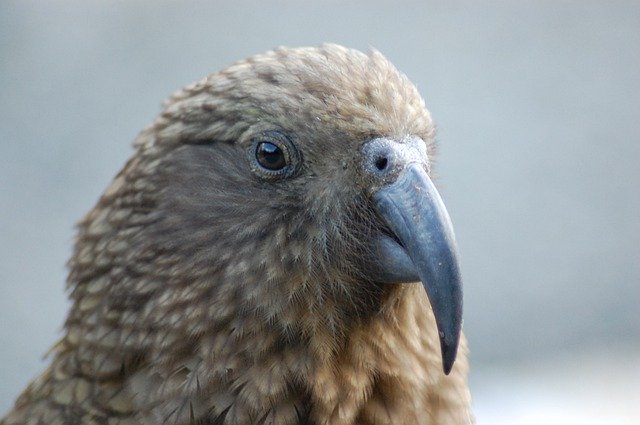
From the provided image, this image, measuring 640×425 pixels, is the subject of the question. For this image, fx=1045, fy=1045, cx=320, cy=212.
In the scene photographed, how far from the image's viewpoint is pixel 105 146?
295 inches

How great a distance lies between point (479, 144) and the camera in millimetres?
7738

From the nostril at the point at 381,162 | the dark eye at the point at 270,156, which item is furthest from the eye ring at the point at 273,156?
the nostril at the point at 381,162

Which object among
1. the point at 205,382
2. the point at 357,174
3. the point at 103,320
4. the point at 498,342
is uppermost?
the point at 357,174

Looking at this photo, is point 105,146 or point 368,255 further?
point 105,146

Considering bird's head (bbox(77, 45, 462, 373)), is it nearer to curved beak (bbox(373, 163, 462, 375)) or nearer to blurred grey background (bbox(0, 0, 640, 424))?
curved beak (bbox(373, 163, 462, 375))

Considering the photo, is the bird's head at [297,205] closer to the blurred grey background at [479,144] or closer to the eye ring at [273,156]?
the eye ring at [273,156]

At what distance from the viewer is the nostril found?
2416mm

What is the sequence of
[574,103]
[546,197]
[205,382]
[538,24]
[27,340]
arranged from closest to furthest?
[205,382], [27,340], [546,197], [574,103], [538,24]

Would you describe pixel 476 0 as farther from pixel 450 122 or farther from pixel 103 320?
pixel 103 320

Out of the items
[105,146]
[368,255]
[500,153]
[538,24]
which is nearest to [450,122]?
[500,153]

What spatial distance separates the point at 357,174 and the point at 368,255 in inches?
7.7

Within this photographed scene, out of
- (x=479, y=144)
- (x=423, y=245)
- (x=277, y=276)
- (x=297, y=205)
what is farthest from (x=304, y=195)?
(x=479, y=144)

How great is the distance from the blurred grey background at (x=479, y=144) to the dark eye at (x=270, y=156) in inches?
123

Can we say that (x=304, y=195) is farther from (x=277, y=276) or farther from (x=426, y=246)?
(x=426, y=246)
